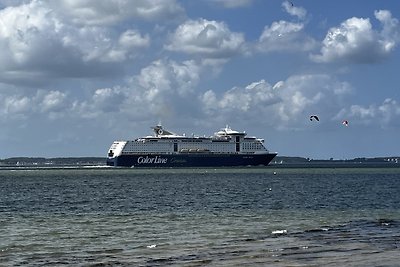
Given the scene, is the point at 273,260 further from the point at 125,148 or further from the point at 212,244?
the point at 125,148

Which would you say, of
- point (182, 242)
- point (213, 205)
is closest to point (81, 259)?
point (182, 242)

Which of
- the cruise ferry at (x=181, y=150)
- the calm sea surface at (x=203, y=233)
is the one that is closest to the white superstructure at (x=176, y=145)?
the cruise ferry at (x=181, y=150)

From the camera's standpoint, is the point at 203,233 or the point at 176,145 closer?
the point at 203,233

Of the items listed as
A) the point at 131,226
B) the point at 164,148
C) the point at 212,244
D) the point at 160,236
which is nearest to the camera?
the point at 212,244

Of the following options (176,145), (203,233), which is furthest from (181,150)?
(203,233)

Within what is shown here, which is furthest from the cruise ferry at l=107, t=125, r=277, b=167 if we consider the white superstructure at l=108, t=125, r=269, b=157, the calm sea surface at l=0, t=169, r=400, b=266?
the calm sea surface at l=0, t=169, r=400, b=266

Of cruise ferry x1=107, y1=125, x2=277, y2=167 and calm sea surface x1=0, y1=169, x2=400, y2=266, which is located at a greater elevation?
cruise ferry x1=107, y1=125, x2=277, y2=167

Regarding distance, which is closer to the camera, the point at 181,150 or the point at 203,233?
the point at 203,233

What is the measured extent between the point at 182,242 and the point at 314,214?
1809 cm

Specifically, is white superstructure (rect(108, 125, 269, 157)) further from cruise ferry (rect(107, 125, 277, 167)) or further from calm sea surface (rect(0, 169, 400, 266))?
calm sea surface (rect(0, 169, 400, 266))

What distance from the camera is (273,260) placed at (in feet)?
80.3

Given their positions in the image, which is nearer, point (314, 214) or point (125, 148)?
point (314, 214)

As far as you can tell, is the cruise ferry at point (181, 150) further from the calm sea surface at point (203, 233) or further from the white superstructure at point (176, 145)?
the calm sea surface at point (203, 233)

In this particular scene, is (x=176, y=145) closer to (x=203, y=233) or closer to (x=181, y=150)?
(x=181, y=150)
